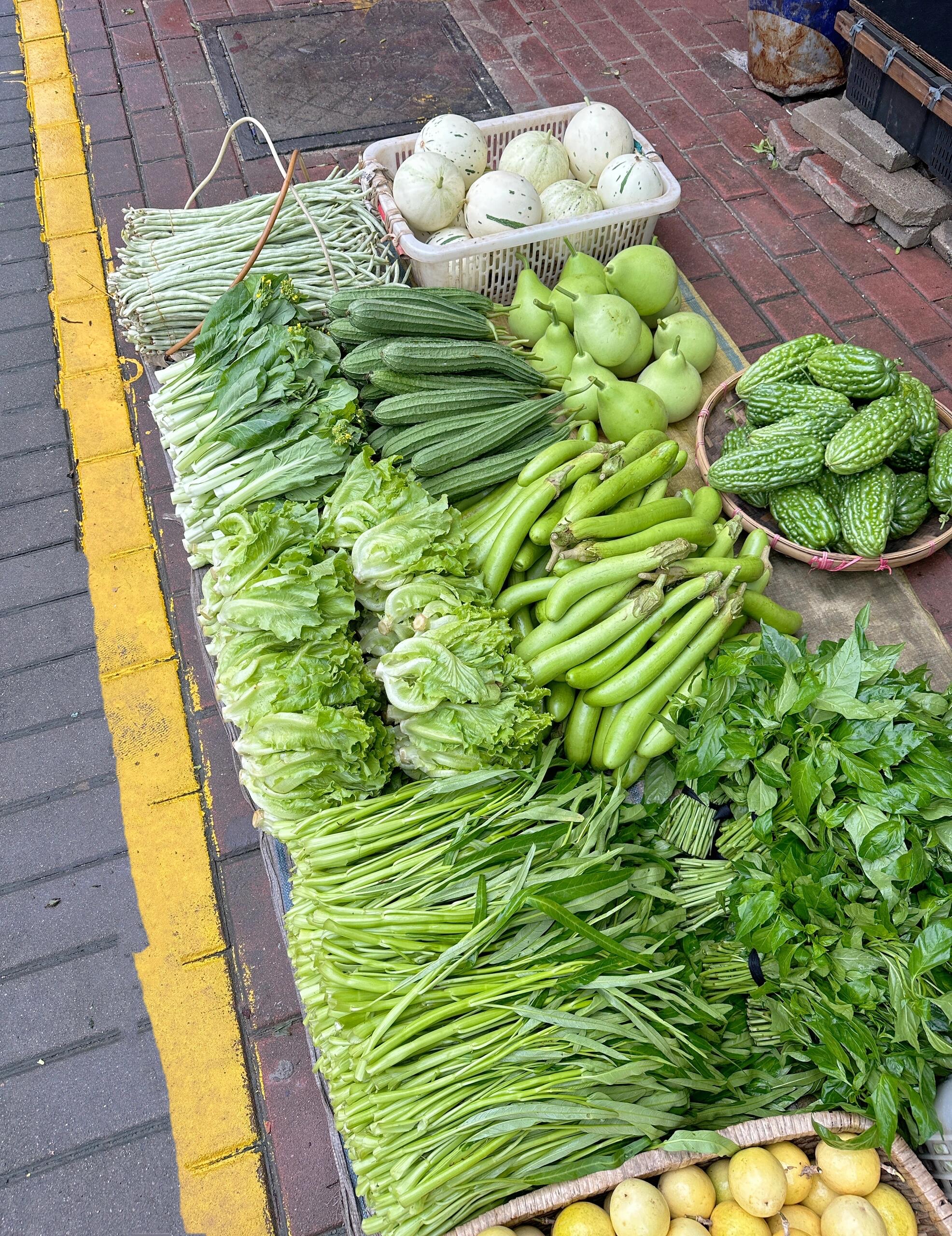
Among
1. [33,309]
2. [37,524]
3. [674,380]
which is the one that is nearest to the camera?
[674,380]

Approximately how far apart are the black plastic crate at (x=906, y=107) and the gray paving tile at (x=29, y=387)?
4.04 metres

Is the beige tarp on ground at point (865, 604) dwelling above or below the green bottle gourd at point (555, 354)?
below

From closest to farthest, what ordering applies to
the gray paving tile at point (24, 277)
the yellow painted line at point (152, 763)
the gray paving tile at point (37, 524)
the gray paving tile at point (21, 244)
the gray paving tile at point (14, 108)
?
1. the yellow painted line at point (152, 763)
2. the gray paving tile at point (37, 524)
3. the gray paving tile at point (24, 277)
4. the gray paving tile at point (21, 244)
5. the gray paving tile at point (14, 108)

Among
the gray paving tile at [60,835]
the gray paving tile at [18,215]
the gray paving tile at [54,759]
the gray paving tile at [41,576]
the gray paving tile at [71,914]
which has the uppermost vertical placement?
the gray paving tile at [18,215]

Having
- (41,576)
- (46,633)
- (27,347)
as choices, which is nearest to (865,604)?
(46,633)

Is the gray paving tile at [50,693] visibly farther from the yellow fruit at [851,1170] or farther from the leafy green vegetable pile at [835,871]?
the yellow fruit at [851,1170]

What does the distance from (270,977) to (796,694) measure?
171cm

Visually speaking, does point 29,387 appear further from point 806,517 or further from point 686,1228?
point 686,1228

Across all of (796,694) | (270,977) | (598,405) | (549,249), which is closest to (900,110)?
(549,249)

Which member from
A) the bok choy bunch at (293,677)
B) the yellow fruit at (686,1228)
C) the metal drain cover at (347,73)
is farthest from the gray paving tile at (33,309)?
the yellow fruit at (686,1228)

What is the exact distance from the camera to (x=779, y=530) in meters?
2.81

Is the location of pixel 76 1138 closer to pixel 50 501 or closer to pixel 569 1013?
pixel 569 1013

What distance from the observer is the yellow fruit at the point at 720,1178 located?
1.70 meters

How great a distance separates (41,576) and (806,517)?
9.19 feet
